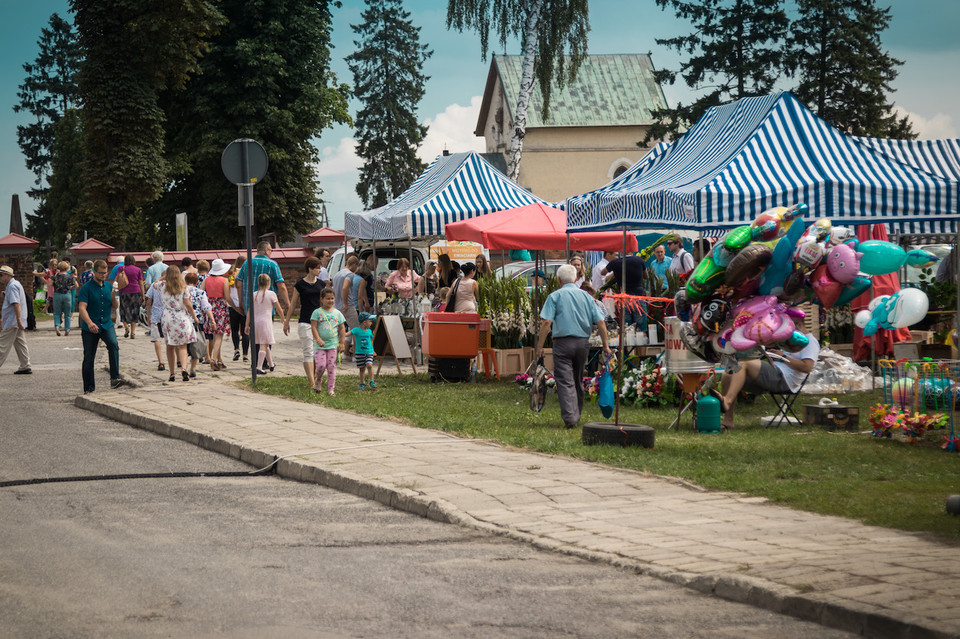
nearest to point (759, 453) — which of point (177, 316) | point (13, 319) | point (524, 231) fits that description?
point (524, 231)

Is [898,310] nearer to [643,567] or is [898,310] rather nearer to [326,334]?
[643,567]

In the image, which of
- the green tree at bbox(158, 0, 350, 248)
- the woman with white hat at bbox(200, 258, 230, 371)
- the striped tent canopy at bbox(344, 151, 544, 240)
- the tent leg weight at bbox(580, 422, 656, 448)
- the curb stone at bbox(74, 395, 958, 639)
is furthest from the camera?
the green tree at bbox(158, 0, 350, 248)

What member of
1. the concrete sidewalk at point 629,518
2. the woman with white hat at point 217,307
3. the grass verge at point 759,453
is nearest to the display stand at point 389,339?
the grass verge at point 759,453

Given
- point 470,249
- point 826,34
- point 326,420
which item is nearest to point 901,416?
point 326,420

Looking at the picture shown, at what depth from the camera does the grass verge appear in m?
7.70

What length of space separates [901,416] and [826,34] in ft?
130

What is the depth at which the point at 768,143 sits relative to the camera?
13836 mm

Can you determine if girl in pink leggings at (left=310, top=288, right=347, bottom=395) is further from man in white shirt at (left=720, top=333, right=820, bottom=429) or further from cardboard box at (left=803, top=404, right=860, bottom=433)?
cardboard box at (left=803, top=404, right=860, bottom=433)

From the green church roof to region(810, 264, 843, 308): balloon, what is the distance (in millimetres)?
51044

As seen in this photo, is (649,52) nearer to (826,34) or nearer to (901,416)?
(826,34)

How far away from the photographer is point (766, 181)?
42.8 feet

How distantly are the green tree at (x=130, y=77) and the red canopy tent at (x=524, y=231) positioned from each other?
28816 millimetres

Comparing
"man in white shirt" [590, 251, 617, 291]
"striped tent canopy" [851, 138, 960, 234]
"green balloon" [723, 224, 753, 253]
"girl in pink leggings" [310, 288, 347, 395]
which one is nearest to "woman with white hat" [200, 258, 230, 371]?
"girl in pink leggings" [310, 288, 347, 395]

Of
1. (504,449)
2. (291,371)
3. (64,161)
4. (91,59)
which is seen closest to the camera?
(504,449)
